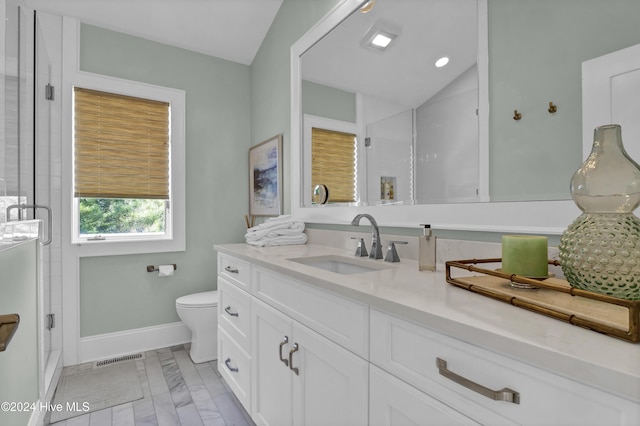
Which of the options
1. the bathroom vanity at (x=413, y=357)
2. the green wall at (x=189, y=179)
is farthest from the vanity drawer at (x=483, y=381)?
the green wall at (x=189, y=179)

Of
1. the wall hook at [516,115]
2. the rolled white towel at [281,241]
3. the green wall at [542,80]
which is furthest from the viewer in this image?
the rolled white towel at [281,241]

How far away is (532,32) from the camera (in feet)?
3.53

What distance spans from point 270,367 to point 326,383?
0.46 meters

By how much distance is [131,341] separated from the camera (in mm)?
2641

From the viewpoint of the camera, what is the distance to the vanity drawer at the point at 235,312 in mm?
1678

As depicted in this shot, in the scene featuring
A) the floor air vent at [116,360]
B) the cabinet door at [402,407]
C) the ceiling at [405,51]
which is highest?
the ceiling at [405,51]

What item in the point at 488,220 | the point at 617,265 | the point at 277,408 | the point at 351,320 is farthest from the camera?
the point at 277,408

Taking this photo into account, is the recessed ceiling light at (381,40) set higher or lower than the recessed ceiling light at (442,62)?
higher

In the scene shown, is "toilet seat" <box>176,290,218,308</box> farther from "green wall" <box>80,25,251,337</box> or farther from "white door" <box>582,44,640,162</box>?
"white door" <box>582,44,640,162</box>

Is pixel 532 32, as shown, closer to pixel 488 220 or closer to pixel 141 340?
pixel 488 220

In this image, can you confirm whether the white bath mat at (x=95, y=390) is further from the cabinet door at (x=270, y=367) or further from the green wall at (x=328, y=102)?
the green wall at (x=328, y=102)

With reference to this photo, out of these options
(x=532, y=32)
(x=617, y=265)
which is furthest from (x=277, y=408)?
(x=532, y=32)

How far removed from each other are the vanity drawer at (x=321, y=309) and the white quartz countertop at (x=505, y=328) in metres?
0.05

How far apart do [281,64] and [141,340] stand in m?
2.51
